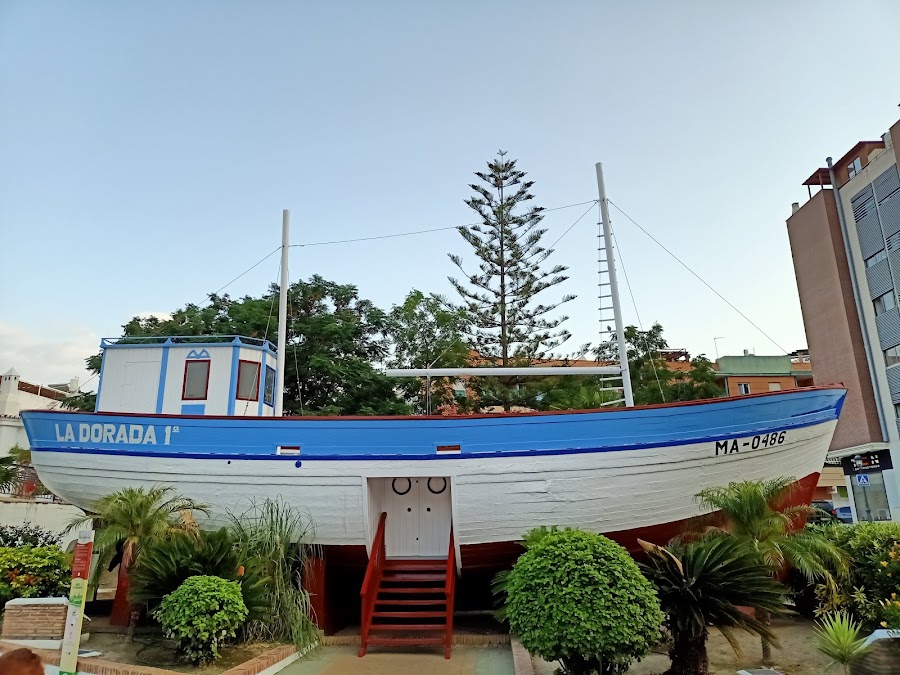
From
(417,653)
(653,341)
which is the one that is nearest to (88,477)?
(417,653)

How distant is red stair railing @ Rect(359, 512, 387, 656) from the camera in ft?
24.8

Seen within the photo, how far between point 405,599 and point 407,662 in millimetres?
1422

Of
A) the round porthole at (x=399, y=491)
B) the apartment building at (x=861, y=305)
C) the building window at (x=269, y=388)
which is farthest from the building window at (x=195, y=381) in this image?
the apartment building at (x=861, y=305)

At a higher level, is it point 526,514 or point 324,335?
point 324,335

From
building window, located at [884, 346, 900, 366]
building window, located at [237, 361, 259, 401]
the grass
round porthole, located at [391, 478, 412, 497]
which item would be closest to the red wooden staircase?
round porthole, located at [391, 478, 412, 497]

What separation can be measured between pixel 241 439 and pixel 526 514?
13.1ft

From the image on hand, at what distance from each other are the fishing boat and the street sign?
95.9 inches

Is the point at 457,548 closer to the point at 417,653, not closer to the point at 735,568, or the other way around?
the point at 417,653

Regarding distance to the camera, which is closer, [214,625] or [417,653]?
[214,625]

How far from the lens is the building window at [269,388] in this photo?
1066 cm

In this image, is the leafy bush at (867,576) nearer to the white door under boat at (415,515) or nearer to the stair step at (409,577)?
the stair step at (409,577)

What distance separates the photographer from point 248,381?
1009 centimetres

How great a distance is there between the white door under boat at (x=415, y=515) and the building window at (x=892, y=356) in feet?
73.7

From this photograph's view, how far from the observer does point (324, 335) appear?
19.1 m
